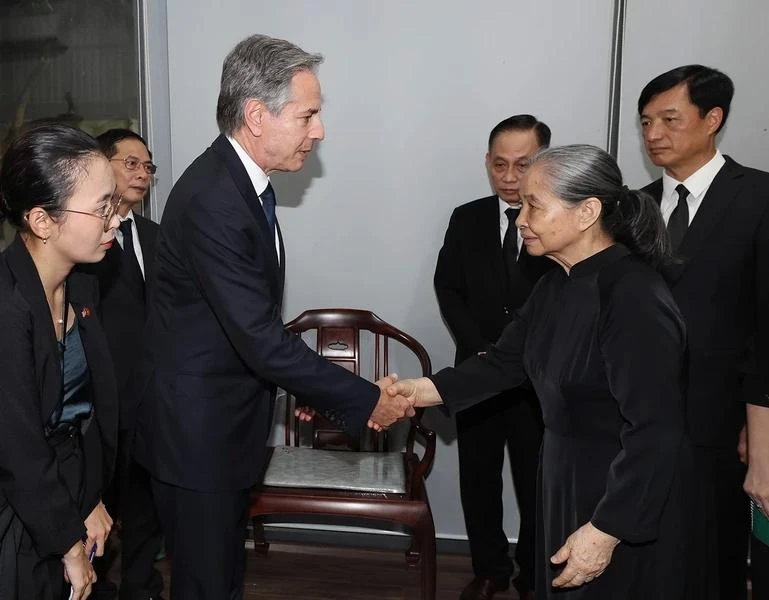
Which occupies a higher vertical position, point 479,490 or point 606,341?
point 606,341

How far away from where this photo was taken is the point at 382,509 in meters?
2.64

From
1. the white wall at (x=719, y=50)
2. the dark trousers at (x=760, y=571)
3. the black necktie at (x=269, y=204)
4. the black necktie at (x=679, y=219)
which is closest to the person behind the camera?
the black necktie at (x=269, y=204)

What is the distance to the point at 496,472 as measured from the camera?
3.01 m

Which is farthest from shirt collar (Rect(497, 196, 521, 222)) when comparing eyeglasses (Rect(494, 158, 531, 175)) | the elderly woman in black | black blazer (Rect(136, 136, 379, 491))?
black blazer (Rect(136, 136, 379, 491))

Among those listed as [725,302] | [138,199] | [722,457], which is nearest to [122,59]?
[138,199]

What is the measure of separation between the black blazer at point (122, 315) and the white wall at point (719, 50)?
205 cm

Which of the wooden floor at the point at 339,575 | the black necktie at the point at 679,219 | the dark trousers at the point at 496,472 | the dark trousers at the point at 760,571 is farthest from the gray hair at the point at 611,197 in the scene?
the wooden floor at the point at 339,575

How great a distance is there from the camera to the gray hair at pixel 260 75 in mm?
1889

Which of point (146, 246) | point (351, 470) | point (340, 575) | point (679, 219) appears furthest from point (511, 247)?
point (340, 575)

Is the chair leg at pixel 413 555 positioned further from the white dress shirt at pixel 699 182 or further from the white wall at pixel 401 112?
the white dress shirt at pixel 699 182

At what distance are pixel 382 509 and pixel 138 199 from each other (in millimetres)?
1473

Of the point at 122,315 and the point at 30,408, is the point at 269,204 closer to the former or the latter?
the point at 30,408

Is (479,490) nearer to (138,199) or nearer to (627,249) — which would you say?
(627,249)

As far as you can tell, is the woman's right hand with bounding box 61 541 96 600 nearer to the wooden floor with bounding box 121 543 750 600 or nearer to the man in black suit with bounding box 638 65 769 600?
the wooden floor with bounding box 121 543 750 600
